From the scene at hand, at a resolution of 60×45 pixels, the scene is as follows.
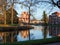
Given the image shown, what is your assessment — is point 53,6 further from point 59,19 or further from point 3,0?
point 59,19

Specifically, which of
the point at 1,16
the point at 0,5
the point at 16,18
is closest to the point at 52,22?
the point at 16,18

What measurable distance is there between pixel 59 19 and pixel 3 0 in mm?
81489

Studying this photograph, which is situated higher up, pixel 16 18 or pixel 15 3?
pixel 15 3

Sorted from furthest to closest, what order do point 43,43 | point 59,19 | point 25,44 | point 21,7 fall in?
point 59,19 → point 21,7 → point 43,43 → point 25,44

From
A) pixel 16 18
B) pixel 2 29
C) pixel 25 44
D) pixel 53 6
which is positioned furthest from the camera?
pixel 16 18

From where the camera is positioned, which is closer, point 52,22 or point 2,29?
point 2,29

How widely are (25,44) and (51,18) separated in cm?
11624

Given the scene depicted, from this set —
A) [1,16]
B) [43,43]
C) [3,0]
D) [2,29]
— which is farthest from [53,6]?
[1,16]

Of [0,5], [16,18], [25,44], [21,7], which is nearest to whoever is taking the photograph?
[25,44]

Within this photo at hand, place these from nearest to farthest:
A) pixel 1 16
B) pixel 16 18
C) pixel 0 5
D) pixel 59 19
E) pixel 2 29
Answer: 1. pixel 2 29
2. pixel 0 5
3. pixel 1 16
4. pixel 16 18
5. pixel 59 19

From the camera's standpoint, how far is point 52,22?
12900 cm

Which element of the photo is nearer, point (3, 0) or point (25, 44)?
point (25, 44)

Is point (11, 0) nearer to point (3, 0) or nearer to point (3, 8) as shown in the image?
point (3, 0)

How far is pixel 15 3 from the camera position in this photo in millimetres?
49188
